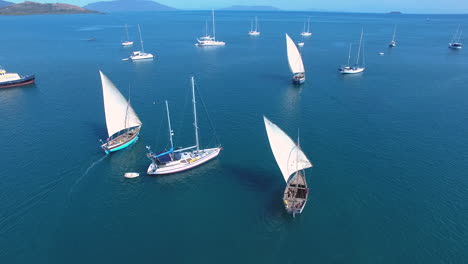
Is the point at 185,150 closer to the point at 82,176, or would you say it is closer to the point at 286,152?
the point at 82,176

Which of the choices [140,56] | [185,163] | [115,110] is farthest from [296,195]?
[140,56]

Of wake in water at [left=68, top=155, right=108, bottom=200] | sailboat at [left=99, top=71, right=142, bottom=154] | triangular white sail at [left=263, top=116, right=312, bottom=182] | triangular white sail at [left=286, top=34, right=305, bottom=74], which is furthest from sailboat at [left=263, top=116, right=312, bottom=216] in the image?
triangular white sail at [left=286, top=34, right=305, bottom=74]

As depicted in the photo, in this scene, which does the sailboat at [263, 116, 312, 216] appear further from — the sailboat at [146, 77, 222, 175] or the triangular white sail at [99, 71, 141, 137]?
the triangular white sail at [99, 71, 141, 137]

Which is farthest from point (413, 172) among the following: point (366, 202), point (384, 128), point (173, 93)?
point (173, 93)

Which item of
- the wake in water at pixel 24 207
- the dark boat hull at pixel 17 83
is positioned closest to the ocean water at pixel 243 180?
the wake in water at pixel 24 207

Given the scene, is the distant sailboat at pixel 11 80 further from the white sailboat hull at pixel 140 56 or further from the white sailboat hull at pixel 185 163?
the white sailboat hull at pixel 185 163

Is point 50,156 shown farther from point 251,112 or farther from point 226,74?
point 226,74
